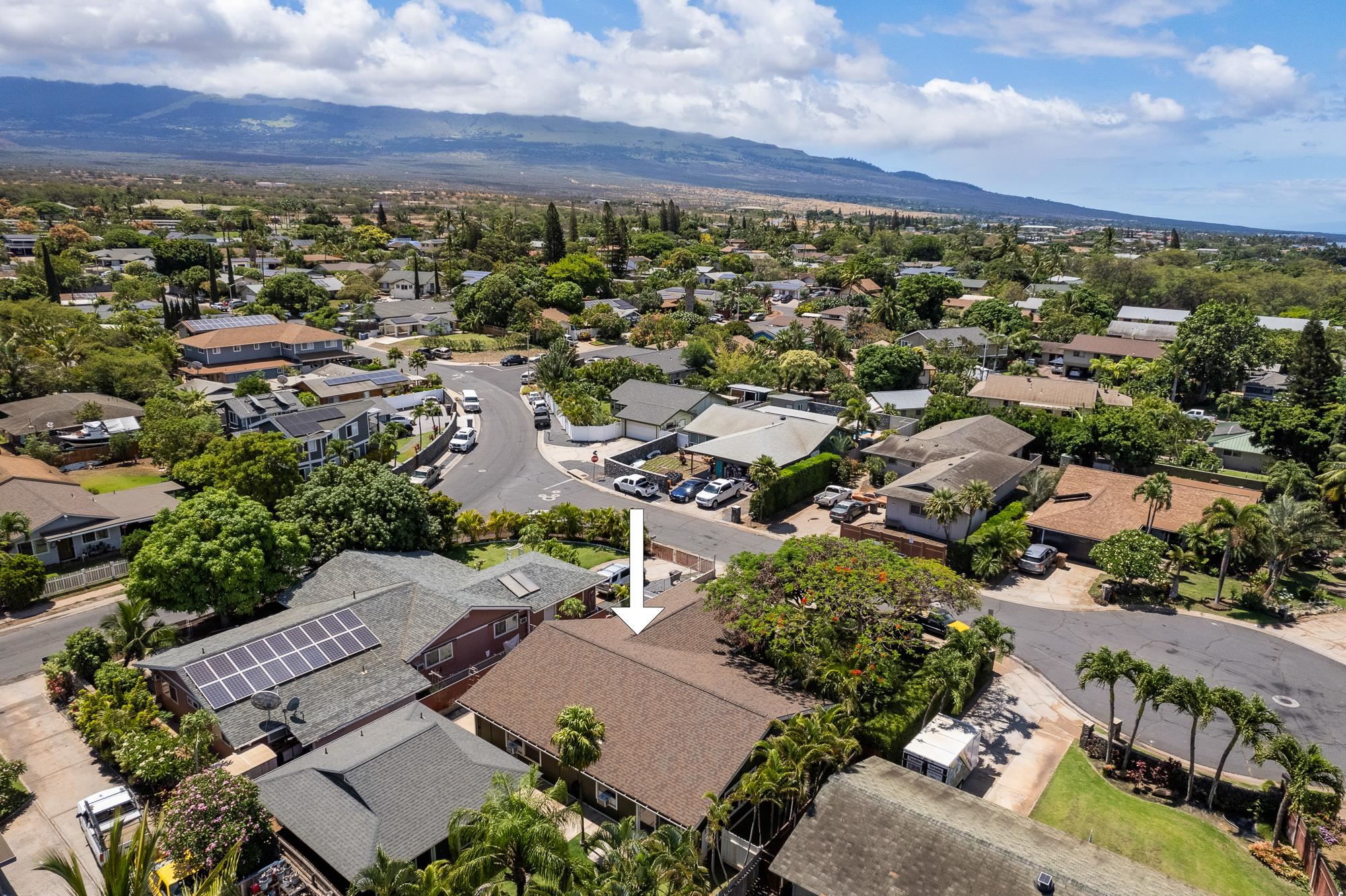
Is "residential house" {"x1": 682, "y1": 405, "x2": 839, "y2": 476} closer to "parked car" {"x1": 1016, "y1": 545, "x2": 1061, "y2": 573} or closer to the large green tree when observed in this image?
"parked car" {"x1": 1016, "y1": 545, "x2": 1061, "y2": 573}

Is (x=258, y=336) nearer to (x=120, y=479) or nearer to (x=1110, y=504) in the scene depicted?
(x=120, y=479)

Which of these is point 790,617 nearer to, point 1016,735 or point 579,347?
point 1016,735

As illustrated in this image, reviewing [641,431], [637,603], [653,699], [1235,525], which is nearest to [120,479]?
[641,431]

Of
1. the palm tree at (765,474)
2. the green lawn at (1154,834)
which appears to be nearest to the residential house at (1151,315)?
the palm tree at (765,474)

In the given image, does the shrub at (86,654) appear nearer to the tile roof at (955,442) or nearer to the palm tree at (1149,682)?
the palm tree at (1149,682)

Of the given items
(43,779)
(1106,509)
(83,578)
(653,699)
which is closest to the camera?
(43,779)
